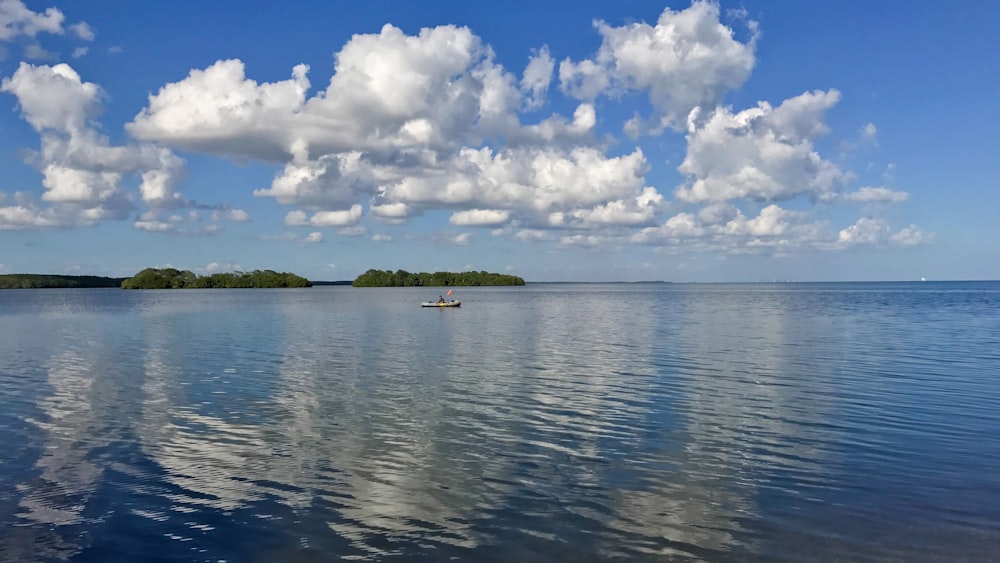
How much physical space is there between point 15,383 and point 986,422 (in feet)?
112

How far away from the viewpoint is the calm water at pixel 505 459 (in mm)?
11828

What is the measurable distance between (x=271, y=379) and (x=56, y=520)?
57.4ft

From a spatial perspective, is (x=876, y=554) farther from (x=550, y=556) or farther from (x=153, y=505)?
(x=153, y=505)

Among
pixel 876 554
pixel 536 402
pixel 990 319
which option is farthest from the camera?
pixel 990 319

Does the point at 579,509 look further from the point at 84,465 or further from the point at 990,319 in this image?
the point at 990,319

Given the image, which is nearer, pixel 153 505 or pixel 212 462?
pixel 153 505

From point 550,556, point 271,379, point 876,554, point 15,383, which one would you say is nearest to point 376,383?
point 271,379

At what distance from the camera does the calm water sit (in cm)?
1183

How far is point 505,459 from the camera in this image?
55.1 ft

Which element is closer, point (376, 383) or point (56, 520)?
point (56, 520)

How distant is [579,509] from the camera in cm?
1323

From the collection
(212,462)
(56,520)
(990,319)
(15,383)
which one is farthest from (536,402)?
(990,319)

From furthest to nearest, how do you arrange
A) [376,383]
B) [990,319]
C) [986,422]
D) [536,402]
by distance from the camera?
[990,319], [376,383], [536,402], [986,422]

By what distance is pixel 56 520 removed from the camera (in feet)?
42.2
